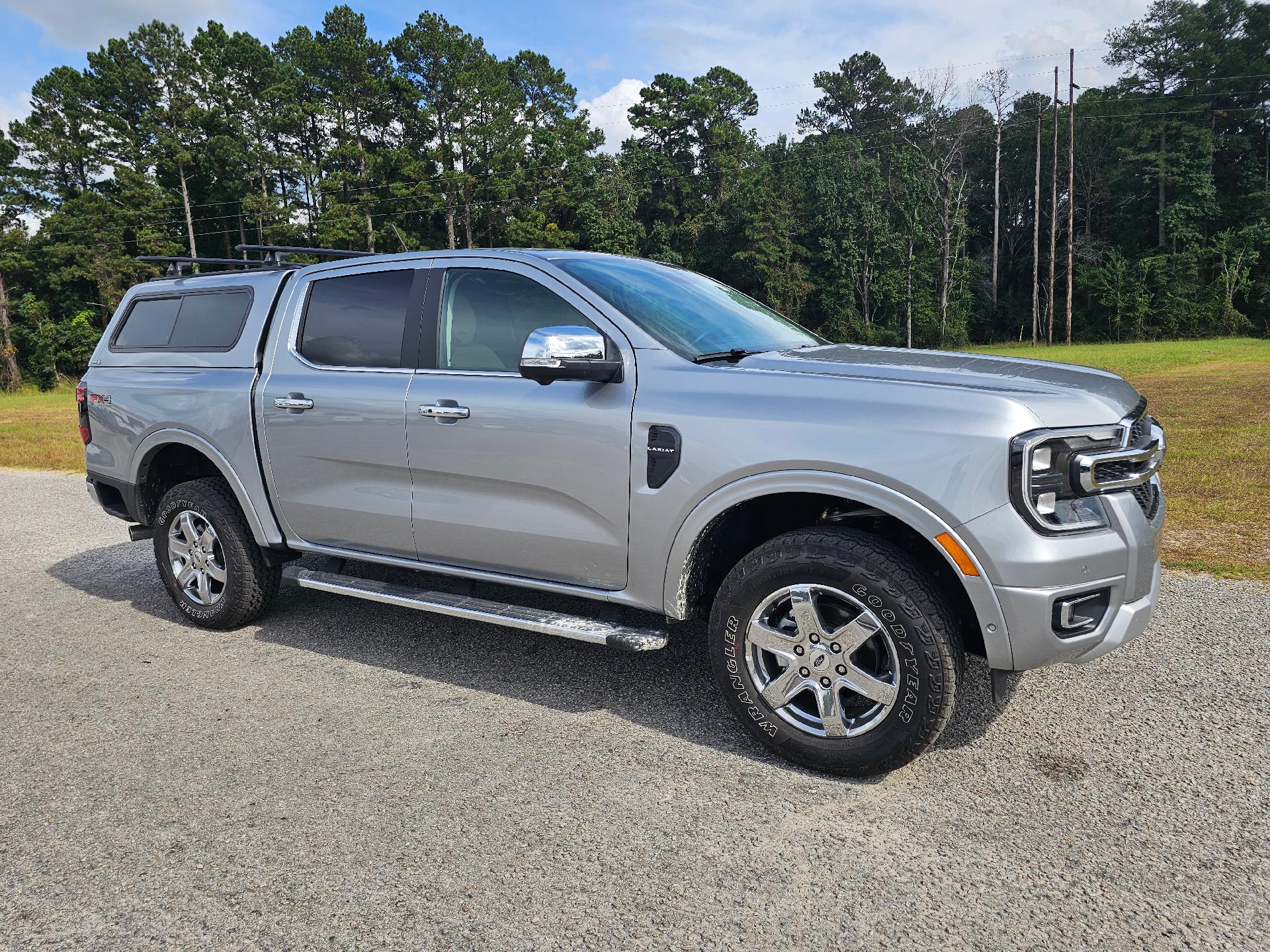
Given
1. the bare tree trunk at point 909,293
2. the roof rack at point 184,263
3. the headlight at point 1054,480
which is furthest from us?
the bare tree trunk at point 909,293

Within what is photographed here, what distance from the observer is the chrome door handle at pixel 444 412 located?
Result: 3957 millimetres

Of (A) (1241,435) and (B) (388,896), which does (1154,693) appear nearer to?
(B) (388,896)

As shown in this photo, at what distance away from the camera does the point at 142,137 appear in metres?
56.2

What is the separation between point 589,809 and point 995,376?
2.11m

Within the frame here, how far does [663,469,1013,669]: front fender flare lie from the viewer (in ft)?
9.79

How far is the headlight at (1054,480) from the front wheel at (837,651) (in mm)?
444

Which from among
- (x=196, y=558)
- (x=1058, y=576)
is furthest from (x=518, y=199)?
(x=1058, y=576)

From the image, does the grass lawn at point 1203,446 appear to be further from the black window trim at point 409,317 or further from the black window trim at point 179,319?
the black window trim at point 179,319

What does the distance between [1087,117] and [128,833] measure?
73701mm

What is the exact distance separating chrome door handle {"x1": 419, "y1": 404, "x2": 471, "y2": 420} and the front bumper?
83.7 inches

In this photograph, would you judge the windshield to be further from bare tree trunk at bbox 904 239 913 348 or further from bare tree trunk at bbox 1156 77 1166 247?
bare tree trunk at bbox 1156 77 1166 247

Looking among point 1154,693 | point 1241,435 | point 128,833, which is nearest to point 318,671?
point 128,833

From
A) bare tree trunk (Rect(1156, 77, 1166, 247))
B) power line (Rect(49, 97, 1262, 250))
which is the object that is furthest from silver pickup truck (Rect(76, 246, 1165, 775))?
bare tree trunk (Rect(1156, 77, 1166, 247))

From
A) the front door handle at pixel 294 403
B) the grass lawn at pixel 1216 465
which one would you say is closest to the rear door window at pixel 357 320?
the front door handle at pixel 294 403
